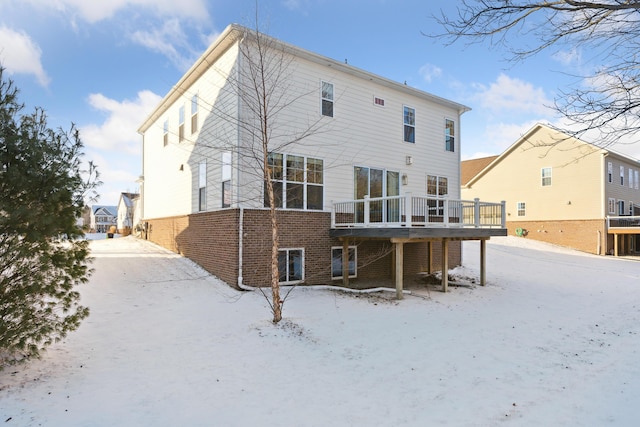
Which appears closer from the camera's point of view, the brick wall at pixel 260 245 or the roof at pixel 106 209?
the brick wall at pixel 260 245

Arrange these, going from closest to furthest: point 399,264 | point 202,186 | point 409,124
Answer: point 399,264, point 202,186, point 409,124

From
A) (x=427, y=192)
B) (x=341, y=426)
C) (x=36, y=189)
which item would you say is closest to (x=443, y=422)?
(x=341, y=426)

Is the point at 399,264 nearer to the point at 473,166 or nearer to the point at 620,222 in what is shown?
the point at 620,222

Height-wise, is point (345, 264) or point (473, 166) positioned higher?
point (473, 166)

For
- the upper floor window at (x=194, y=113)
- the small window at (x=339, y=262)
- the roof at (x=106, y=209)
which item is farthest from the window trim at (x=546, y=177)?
the roof at (x=106, y=209)

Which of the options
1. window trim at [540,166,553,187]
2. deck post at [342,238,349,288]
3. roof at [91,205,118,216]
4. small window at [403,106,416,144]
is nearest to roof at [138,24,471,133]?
small window at [403,106,416,144]

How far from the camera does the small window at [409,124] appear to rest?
14305 mm

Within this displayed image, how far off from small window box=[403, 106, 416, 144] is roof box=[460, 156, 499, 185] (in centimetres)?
1954

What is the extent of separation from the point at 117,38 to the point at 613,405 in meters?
16.8

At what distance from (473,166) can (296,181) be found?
27.0 m

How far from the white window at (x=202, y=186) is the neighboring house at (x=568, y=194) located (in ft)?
64.2

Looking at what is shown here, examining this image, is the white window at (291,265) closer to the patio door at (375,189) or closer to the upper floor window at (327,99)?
the patio door at (375,189)

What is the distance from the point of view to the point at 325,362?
5840 mm

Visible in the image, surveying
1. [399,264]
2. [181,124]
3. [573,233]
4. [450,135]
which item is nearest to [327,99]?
[399,264]
